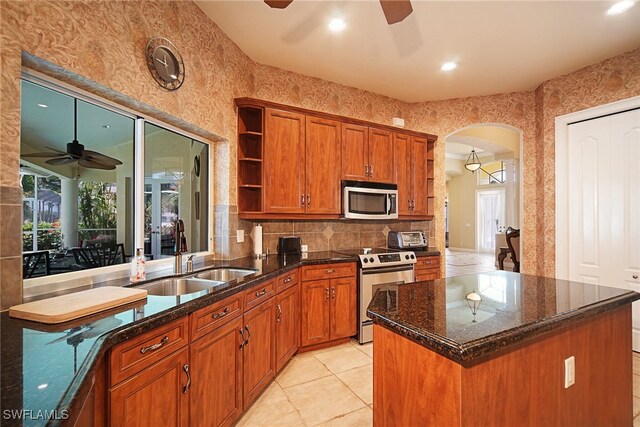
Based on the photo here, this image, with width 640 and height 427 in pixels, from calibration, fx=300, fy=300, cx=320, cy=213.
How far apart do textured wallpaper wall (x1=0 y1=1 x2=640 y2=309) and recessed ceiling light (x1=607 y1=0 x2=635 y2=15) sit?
2.79 ft

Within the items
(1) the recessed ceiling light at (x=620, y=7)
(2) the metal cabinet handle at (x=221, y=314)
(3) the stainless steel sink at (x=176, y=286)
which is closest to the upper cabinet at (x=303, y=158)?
(3) the stainless steel sink at (x=176, y=286)

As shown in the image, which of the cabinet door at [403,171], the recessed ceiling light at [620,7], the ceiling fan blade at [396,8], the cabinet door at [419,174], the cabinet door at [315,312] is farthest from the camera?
the cabinet door at [419,174]

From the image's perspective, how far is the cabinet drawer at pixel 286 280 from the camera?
2465 millimetres

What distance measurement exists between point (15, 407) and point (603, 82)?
15.7ft

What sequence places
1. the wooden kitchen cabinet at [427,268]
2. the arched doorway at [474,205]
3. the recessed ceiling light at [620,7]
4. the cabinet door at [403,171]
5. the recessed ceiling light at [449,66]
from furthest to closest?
1. the arched doorway at [474,205]
2. the cabinet door at [403,171]
3. the wooden kitchen cabinet at [427,268]
4. the recessed ceiling light at [449,66]
5. the recessed ceiling light at [620,7]

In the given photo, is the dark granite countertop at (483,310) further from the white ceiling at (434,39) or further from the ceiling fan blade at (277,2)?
the white ceiling at (434,39)

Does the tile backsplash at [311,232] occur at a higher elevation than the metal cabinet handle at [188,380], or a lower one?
higher

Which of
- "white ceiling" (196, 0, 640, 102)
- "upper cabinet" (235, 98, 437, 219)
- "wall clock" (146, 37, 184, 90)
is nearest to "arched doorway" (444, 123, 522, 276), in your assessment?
"white ceiling" (196, 0, 640, 102)

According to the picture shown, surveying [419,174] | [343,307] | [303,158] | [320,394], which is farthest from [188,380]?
[419,174]

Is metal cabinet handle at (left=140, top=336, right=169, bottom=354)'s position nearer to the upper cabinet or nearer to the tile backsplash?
the tile backsplash

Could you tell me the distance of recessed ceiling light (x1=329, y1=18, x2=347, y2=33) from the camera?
254cm

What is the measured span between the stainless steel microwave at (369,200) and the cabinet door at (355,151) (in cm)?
11

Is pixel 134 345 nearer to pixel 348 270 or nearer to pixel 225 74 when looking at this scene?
pixel 348 270

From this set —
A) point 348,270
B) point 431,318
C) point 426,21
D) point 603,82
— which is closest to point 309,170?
point 348,270
